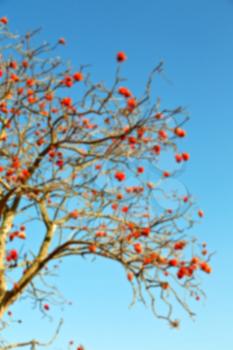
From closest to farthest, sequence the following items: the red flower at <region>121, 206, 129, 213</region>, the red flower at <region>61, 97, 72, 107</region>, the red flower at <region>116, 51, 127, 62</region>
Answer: the red flower at <region>116, 51, 127, 62</region>
the red flower at <region>61, 97, 72, 107</region>
the red flower at <region>121, 206, 129, 213</region>

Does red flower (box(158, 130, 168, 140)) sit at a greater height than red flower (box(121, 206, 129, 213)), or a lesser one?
greater

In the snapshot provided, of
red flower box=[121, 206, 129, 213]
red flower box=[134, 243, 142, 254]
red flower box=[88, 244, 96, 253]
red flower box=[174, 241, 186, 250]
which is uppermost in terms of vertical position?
red flower box=[121, 206, 129, 213]

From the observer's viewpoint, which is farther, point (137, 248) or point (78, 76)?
point (78, 76)

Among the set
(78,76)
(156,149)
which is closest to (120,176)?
(156,149)

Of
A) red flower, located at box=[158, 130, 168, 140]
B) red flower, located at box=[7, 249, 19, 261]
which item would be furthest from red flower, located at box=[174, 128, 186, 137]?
red flower, located at box=[7, 249, 19, 261]

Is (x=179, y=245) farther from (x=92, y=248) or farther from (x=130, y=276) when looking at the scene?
(x=92, y=248)

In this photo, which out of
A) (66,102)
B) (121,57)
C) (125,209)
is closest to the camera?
(121,57)

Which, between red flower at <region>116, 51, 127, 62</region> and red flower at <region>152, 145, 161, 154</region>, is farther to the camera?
red flower at <region>152, 145, 161, 154</region>

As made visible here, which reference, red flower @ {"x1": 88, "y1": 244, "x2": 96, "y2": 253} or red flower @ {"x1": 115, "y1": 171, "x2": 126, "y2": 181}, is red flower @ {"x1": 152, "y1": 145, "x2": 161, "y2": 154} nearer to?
red flower @ {"x1": 115, "y1": 171, "x2": 126, "y2": 181}

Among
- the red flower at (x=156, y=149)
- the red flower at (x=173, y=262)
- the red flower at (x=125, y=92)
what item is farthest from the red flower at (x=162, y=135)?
the red flower at (x=173, y=262)

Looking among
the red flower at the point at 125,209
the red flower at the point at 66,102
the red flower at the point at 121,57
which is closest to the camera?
the red flower at the point at 121,57

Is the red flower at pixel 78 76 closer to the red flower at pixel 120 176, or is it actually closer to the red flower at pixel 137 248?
the red flower at pixel 120 176

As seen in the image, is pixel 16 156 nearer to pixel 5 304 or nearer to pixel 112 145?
pixel 112 145

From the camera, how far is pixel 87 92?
25.6ft
